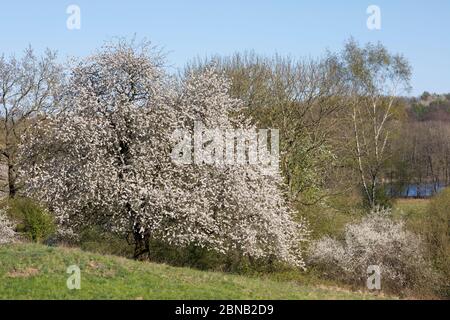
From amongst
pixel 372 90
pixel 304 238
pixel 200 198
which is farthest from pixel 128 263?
pixel 372 90

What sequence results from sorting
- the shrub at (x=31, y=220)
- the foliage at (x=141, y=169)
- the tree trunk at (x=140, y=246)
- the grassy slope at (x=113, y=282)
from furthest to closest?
the shrub at (x=31, y=220) < the tree trunk at (x=140, y=246) < the foliage at (x=141, y=169) < the grassy slope at (x=113, y=282)

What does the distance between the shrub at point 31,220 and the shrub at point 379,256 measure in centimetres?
1210

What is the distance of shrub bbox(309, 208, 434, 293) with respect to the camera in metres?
22.7

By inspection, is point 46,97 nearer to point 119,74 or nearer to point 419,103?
point 119,74

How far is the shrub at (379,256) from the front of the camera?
74.4 ft

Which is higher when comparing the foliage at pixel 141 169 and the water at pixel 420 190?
the foliage at pixel 141 169

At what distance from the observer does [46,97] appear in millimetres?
34812

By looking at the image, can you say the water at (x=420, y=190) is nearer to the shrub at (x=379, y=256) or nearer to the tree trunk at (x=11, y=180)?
the shrub at (x=379, y=256)

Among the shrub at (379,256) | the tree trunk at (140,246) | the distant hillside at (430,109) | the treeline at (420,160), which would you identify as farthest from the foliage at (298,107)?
the distant hillside at (430,109)

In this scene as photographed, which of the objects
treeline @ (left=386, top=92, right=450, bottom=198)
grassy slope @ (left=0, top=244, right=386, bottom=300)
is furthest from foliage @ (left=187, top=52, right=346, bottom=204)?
treeline @ (left=386, top=92, right=450, bottom=198)

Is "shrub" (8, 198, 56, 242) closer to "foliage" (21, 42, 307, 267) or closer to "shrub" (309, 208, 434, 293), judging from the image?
"foliage" (21, 42, 307, 267)

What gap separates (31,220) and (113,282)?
46.7 feet

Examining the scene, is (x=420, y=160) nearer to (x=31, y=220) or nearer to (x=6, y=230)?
(x=31, y=220)
